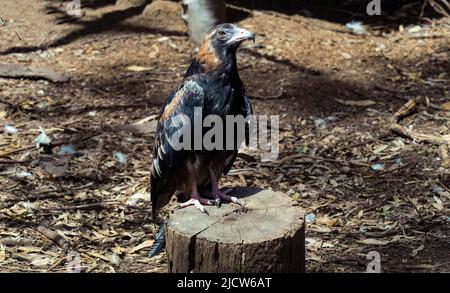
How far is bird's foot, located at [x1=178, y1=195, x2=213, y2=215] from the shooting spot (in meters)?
5.08

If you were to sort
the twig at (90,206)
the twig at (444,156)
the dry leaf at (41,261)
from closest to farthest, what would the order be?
the dry leaf at (41,261) < the twig at (90,206) < the twig at (444,156)

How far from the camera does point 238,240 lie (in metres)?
4.57

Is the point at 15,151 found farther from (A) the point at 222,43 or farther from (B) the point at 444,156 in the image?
(B) the point at 444,156

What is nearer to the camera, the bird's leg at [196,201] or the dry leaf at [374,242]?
the bird's leg at [196,201]

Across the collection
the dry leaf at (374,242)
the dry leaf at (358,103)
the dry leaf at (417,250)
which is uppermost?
the dry leaf at (417,250)

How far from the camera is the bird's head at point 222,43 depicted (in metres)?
5.32

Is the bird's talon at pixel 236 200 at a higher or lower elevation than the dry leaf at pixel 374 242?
higher

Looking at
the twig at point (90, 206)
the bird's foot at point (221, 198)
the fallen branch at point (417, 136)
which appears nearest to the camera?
the bird's foot at point (221, 198)

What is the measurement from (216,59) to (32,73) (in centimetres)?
443

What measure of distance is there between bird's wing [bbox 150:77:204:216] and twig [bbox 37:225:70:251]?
0.88 meters

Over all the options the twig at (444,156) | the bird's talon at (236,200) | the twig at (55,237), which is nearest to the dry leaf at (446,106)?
the twig at (444,156)

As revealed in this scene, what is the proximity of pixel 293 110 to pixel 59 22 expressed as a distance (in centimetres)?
361

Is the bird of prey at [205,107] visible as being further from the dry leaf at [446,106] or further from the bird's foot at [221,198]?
the dry leaf at [446,106]

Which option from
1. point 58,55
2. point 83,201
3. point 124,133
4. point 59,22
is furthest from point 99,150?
point 59,22
